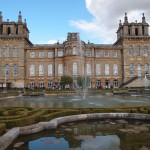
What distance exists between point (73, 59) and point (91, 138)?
1757 inches

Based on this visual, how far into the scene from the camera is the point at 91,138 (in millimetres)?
9312

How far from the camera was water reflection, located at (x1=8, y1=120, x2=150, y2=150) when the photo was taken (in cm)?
831

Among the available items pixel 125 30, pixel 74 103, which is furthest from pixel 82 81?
pixel 74 103

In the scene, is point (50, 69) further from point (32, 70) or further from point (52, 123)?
point (52, 123)

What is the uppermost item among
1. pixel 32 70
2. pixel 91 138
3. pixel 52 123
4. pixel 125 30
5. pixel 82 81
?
pixel 125 30

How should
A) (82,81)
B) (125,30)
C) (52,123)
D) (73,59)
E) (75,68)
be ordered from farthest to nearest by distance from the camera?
(125,30), (75,68), (73,59), (82,81), (52,123)

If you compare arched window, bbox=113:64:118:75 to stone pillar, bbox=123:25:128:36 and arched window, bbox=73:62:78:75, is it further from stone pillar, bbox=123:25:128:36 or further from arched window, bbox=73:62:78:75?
arched window, bbox=73:62:78:75

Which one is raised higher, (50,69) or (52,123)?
(50,69)

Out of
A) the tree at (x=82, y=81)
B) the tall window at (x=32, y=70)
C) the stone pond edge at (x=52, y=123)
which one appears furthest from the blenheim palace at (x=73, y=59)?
the stone pond edge at (x=52, y=123)

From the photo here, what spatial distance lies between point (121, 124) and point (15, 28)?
154 feet

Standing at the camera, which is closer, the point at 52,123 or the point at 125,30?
the point at 52,123

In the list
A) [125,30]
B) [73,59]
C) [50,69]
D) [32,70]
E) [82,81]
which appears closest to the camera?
[82,81]

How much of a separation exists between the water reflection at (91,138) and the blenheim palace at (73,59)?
4216 centimetres

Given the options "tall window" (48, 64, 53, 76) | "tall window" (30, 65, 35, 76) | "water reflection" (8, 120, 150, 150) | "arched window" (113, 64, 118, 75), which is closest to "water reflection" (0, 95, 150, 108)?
"water reflection" (8, 120, 150, 150)
